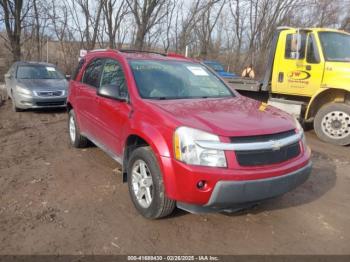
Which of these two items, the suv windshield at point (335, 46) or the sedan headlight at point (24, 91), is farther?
the sedan headlight at point (24, 91)

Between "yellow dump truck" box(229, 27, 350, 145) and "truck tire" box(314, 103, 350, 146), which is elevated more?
"yellow dump truck" box(229, 27, 350, 145)

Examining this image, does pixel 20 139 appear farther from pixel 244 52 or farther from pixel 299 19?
pixel 299 19

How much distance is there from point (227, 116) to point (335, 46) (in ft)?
17.7

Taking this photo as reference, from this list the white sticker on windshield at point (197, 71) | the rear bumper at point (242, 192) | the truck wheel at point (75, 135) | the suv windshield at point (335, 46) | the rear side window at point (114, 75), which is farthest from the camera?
the suv windshield at point (335, 46)

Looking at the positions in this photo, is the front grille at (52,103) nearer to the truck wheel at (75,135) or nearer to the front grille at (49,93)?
the front grille at (49,93)

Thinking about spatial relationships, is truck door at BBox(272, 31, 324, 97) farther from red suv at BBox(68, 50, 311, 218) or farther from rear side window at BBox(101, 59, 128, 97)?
rear side window at BBox(101, 59, 128, 97)

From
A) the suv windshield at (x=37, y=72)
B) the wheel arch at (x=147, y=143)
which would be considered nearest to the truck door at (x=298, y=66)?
the wheel arch at (x=147, y=143)

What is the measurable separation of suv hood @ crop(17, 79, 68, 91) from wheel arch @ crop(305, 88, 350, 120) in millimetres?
7032

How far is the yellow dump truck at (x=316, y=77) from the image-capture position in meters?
7.66

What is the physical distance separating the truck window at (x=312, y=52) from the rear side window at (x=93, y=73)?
4737 mm

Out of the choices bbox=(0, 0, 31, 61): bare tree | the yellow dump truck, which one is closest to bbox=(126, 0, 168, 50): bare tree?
bbox=(0, 0, 31, 61): bare tree

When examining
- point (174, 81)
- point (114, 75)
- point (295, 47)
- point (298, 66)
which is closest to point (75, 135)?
point (114, 75)

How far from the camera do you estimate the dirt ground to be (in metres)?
3.49

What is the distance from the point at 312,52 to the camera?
26.2ft
